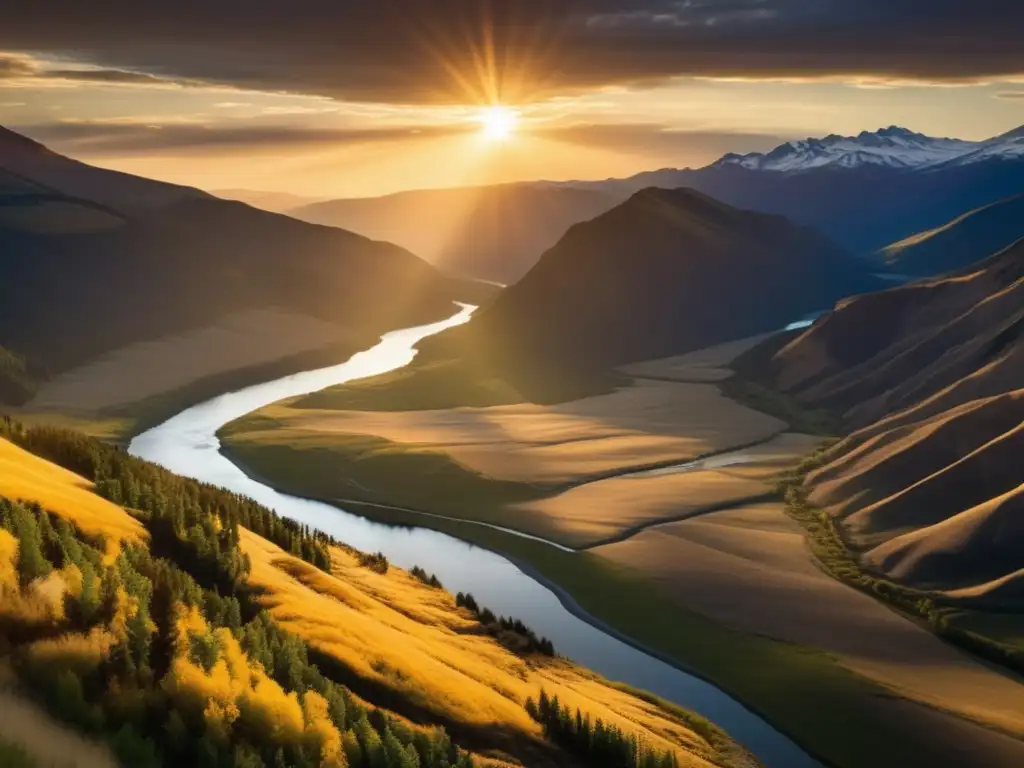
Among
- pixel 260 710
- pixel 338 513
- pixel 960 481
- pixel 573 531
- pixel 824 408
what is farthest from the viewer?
pixel 824 408

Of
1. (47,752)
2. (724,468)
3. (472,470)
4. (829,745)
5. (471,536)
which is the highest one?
(724,468)

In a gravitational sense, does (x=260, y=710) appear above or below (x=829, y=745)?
below

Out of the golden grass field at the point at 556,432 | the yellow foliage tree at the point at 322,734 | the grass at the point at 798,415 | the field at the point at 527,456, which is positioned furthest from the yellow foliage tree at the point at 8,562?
the grass at the point at 798,415

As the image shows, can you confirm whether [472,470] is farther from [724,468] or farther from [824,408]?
Result: [824,408]

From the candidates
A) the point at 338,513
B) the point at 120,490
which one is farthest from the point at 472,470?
the point at 120,490

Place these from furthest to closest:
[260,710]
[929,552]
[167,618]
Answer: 1. [929,552]
2. [167,618]
3. [260,710]

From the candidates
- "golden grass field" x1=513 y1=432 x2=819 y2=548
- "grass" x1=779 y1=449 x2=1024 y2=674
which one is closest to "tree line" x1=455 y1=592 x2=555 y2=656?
"grass" x1=779 y1=449 x2=1024 y2=674

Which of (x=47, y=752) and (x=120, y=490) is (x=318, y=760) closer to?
(x=47, y=752)

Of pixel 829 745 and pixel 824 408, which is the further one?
pixel 824 408
